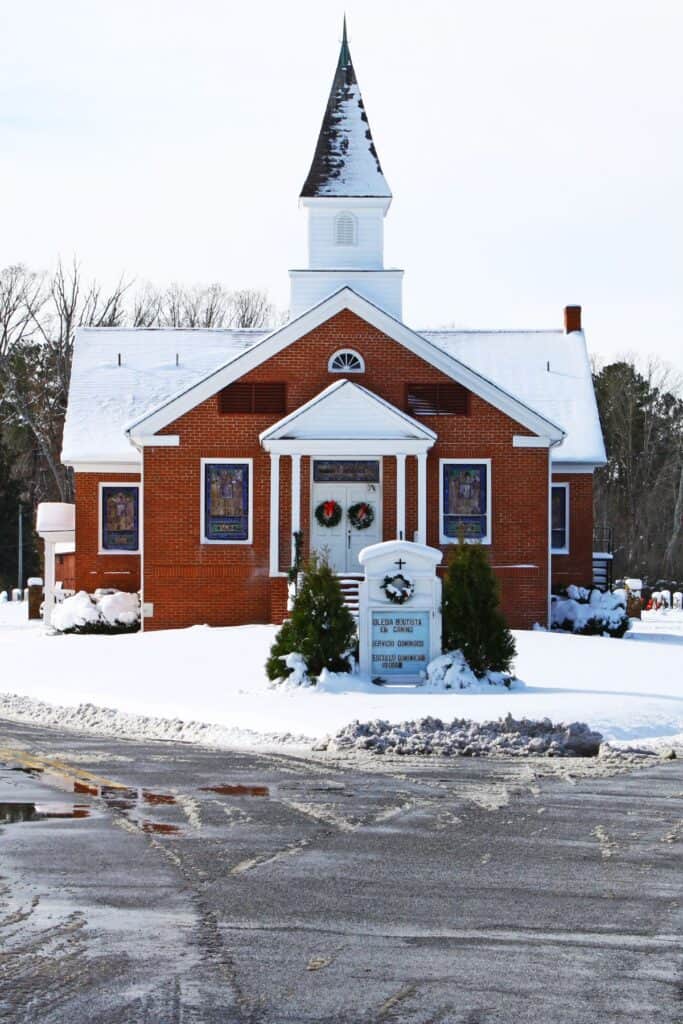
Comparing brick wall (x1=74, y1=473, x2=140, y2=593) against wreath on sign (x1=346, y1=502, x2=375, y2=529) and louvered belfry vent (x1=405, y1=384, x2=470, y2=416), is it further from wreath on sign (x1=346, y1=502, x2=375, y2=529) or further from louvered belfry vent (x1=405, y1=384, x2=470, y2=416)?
louvered belfry vent (x1=405, y1=384, x2=470, y2=416)

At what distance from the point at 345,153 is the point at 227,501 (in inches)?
387

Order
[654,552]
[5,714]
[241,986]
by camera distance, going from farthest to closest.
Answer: [654,552]
[5,714]
[241,986]

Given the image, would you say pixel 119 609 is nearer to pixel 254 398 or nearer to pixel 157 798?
pixel 254 398

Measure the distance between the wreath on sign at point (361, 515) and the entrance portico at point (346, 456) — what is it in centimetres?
9

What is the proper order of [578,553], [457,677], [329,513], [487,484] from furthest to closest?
[578,553] < [487,484] < [329,513] < [457,677]

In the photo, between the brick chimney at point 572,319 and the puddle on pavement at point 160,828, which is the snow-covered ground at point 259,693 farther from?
the brick chimney at point 572,319

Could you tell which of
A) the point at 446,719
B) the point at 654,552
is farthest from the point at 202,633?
the point at 654,552

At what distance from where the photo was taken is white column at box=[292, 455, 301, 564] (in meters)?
30.3

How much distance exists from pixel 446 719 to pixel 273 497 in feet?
46.0

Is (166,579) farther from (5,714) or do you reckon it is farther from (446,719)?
(446,719)

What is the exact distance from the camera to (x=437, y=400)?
3141cm

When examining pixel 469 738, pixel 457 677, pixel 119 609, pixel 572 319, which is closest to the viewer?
pixel 469 738

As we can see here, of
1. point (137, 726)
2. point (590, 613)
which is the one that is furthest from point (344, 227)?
point (137, 726)

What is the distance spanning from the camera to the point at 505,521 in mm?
31203
